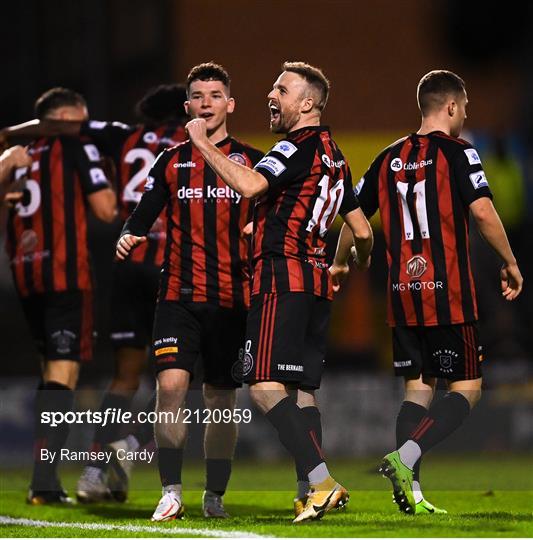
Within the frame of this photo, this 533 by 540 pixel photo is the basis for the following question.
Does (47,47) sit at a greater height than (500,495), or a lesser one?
greater

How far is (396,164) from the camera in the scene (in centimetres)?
637

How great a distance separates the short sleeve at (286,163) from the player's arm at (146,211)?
0.70 metres

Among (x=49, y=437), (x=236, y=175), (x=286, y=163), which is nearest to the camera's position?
(x=236, y=175)

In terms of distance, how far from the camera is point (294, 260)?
5.80 meters

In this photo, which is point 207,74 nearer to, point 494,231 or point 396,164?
point 396,164

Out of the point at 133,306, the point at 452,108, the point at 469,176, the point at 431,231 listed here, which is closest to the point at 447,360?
the point at 431,231

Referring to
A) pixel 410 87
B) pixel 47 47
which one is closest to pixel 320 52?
pixel 410 87

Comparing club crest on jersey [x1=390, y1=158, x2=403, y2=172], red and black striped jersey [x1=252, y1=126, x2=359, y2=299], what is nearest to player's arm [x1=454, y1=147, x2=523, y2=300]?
club crest on jersey [x1=390, y1=158, x2=403, y2=172]

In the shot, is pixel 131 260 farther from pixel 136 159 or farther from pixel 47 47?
pixel 47 47

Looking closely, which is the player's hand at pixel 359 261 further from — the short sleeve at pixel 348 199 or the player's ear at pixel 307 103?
the player's ear at pixel 307 103

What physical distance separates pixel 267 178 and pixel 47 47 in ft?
58.6

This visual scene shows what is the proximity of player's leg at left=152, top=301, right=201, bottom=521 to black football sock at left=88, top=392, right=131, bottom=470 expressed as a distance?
1.29 meters

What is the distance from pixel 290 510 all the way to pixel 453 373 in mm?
1197

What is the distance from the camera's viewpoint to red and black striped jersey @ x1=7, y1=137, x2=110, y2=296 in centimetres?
761
